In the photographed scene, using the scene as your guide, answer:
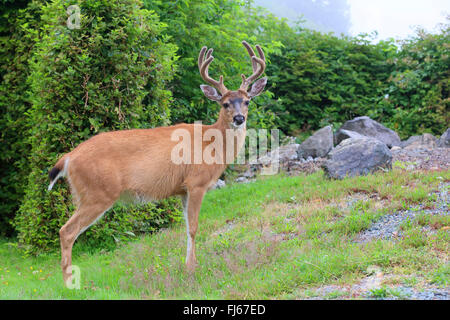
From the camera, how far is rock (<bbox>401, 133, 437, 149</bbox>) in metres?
12.3

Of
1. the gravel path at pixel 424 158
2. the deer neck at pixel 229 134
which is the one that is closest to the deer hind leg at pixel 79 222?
the deer neck at pixel 229 134

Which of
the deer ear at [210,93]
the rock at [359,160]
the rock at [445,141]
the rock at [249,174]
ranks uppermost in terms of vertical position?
the deer ear at [210,93]

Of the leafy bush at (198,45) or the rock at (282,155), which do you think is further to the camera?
the rock at (282,155)

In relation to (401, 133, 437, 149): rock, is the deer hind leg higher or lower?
lower

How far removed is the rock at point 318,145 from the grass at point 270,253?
2521mm

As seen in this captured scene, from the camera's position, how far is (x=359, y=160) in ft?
30.4

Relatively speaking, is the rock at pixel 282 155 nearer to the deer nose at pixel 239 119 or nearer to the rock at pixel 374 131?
the rock at pixel 374 131

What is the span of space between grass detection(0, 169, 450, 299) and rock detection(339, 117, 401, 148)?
4050mm

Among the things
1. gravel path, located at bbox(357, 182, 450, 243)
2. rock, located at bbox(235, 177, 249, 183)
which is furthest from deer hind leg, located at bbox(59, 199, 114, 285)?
rock, located at bbox(235, 177, 249, 183)

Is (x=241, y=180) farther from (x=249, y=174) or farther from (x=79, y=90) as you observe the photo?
(x=79, y=90)

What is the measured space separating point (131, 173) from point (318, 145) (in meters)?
6.59

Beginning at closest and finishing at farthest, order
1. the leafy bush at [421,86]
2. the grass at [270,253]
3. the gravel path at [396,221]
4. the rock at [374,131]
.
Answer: the grass at [270,253] → the gravel path at [396,221] → the rock at [374,131] → the leafy bush at [421,86]

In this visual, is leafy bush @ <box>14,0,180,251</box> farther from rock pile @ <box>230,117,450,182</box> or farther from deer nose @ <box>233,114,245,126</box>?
rock pile @ <box>230,117,450,182</box>

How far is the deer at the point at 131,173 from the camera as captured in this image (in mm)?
6141
